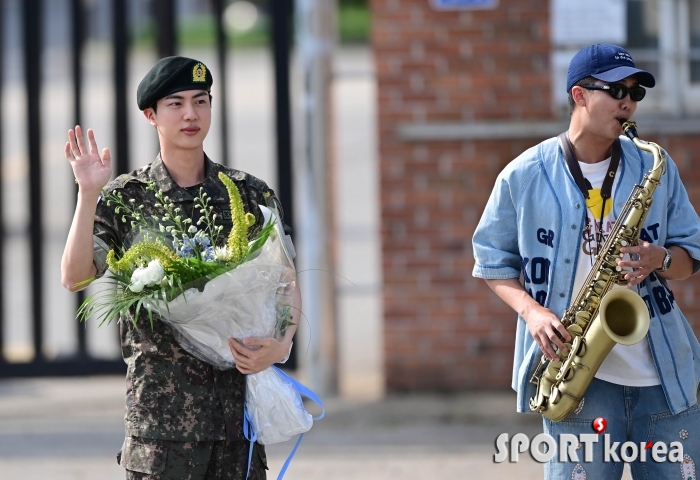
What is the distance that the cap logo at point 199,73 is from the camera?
3346 millimetres

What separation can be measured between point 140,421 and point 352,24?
2775 cm

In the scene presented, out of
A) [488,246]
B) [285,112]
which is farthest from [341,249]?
[488,246]

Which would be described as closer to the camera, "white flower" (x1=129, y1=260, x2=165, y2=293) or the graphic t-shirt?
"white flower" (x1=129, y1=260, x2=165, y2=293)

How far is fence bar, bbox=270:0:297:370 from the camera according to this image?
265 inches

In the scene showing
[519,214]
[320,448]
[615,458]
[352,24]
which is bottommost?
[320,448]

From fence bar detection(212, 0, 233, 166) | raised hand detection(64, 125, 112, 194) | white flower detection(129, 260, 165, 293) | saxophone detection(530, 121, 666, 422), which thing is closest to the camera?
white flower detection(129, 260, 165, 293)

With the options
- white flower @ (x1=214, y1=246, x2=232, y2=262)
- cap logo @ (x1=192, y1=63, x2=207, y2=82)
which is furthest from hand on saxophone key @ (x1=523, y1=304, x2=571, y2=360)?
cap logo @ (x1=192, y1=63, x2=207, y2=82)

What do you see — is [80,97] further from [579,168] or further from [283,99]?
[579,168]

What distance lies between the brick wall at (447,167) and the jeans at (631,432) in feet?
10.2

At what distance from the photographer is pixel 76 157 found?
3275 millimetres

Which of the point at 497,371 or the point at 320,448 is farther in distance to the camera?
the point at 497,371

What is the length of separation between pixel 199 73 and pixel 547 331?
1320mm

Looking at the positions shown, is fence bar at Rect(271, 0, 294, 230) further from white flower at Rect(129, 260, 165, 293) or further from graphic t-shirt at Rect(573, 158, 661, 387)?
white flower at Rect(129, 260, 165, 293)

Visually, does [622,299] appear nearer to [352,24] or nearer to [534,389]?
[534,389]
